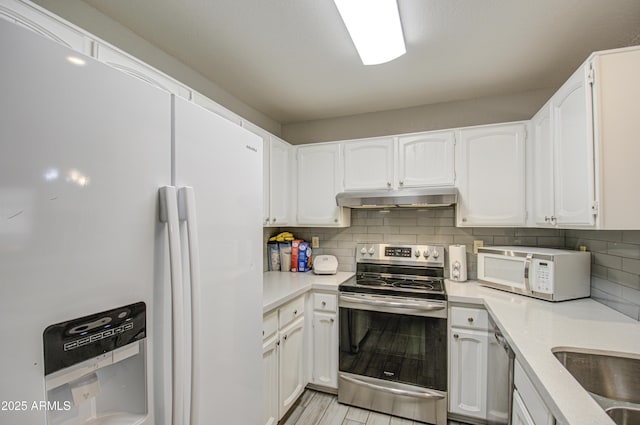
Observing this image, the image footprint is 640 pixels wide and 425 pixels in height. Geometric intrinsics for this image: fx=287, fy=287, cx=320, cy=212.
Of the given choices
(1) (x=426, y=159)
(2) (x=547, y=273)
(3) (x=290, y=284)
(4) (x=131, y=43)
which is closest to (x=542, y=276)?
(2) (x=547, y=273)

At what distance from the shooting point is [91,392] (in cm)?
64

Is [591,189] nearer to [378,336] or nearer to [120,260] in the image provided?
[378,336]

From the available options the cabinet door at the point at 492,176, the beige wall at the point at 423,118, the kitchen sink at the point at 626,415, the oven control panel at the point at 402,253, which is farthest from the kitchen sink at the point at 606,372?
the beige wall at the point at 423,118

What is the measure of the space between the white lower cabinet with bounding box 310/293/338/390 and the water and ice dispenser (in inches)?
63.5

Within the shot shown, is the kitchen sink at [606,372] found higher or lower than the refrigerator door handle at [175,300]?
lower

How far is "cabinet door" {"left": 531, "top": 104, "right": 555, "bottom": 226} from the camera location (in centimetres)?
174

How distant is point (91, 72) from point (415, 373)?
2.29m

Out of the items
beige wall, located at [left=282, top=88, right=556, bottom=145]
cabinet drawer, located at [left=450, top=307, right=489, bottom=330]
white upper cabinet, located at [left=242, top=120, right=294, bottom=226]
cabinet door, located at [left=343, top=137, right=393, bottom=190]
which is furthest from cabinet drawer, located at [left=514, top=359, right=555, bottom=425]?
beige wall, located at [left=282, top=88, right=556, bottom=145]

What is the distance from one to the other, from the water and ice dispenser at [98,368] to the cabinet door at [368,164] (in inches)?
79.8

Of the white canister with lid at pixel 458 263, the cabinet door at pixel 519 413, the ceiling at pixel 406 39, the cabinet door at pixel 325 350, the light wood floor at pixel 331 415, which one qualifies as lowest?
the light wood floor at pixel 331 415

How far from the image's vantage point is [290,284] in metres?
2.22

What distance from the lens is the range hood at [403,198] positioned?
214 centimetres

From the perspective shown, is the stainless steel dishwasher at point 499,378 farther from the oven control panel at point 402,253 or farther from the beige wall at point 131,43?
the beige wall at point 131,43

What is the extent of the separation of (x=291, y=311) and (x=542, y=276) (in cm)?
161
